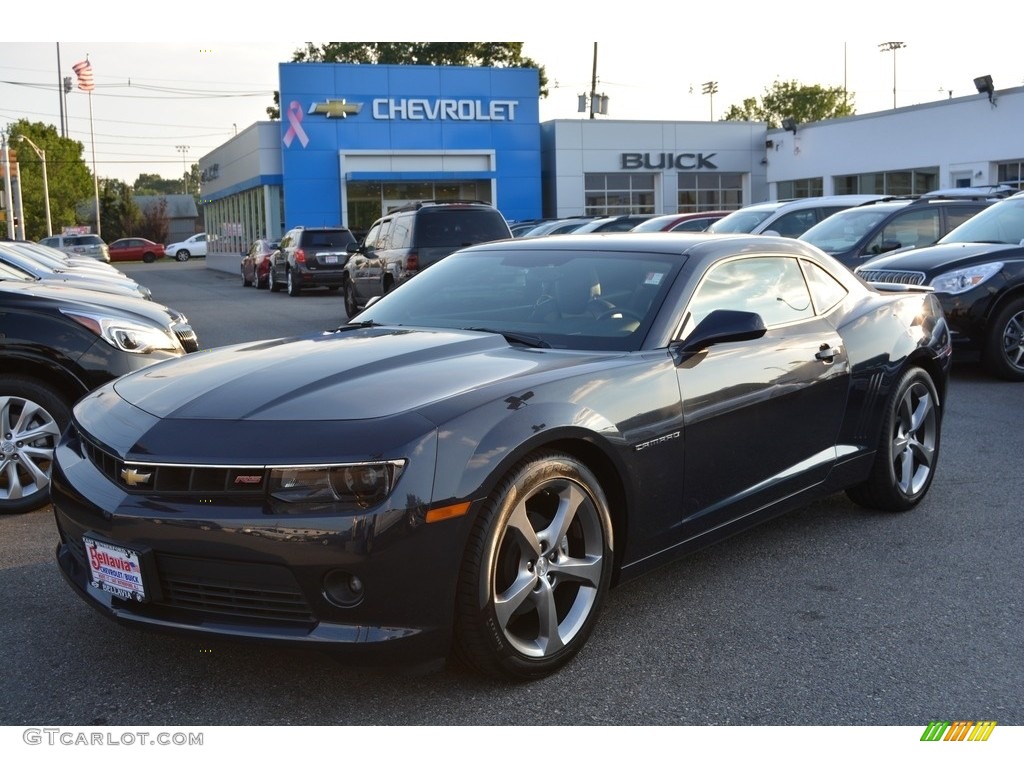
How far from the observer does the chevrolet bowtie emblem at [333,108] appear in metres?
42.3

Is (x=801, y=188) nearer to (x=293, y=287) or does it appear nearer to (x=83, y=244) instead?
(x=293, y=287)

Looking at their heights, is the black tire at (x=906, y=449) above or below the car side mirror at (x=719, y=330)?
below

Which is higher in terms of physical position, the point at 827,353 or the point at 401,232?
the point at 401,232

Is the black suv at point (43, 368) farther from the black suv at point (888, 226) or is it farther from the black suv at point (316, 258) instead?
the black suv at point (316, 258)

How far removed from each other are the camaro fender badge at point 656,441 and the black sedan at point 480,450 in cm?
1

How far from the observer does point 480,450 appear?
11.2 feet

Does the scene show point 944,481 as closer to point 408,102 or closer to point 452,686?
point 452,686

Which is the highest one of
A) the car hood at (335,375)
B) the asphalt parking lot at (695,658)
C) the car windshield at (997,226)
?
the car windshield at (997,226)

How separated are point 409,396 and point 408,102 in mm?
41548

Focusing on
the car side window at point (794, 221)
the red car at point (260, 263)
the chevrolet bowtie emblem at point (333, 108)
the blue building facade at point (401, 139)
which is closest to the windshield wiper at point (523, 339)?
the car side window at point (794, 221)

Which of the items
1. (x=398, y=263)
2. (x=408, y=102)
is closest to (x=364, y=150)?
(x=408, y=102)

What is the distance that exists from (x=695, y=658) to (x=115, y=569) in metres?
1.97

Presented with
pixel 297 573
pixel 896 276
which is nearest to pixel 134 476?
pixel 297 573

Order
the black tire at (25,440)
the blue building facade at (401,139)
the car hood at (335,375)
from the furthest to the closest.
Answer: the blue building facade at (401,139) → the black tire at (25,440) → the car hood at (335,375)
